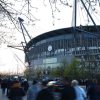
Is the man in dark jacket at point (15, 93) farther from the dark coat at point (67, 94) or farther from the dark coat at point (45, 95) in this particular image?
the dark coat at point (45, 95)

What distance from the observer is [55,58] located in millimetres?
116062

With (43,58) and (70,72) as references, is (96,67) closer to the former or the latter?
(70,72)

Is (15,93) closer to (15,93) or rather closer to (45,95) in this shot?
(15,93)

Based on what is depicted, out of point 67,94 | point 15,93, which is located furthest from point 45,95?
point 15,93

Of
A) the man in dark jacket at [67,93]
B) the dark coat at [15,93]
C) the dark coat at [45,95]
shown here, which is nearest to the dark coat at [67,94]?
the man in dark jacket at [67,93]

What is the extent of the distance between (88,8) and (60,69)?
8746 centimetres

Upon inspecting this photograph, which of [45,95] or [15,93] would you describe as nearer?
[45,95]

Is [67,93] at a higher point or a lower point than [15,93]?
higher

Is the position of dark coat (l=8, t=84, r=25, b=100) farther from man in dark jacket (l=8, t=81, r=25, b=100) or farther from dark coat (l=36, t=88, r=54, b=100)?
dark coat (l=36, t=88, r=54, b=100)

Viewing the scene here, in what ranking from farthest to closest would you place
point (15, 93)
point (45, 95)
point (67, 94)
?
point (15, 93) < point (67, 94) < point (45, 95)

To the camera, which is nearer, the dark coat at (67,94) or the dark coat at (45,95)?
the dark coat at (45,95)

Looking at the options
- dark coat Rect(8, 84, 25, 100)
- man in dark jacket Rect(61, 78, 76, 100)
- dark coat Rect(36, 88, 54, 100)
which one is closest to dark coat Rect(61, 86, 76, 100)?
man in dark jacket Rect(61, 78, 76, 100)

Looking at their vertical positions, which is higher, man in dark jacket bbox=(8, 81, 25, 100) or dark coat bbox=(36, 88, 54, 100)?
dark coat bbox=(36, 88, 54, 100)

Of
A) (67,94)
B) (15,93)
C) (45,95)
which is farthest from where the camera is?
(15,93)
